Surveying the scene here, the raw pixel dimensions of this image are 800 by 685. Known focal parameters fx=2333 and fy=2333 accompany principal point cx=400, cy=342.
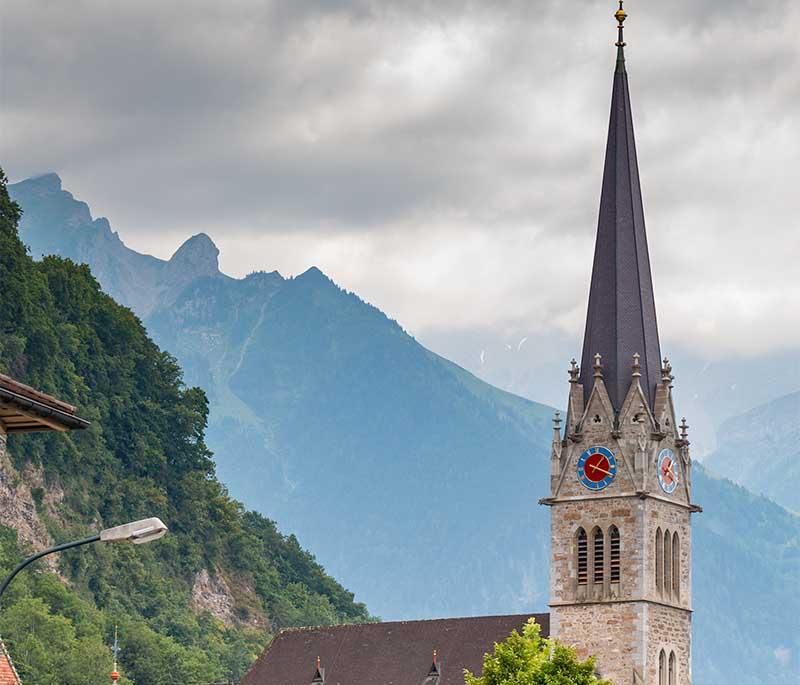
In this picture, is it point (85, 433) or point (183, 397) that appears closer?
point (85, 433)

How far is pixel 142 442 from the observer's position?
509 feet

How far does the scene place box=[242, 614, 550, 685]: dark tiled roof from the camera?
97.2m

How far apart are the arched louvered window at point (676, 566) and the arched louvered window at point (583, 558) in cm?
397

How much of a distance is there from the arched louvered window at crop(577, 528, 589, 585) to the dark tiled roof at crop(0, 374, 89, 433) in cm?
6671

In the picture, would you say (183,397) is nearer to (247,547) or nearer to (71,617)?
(247,547)

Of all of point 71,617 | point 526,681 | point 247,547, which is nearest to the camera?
point 526,681

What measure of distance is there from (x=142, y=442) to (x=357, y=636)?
182 ft

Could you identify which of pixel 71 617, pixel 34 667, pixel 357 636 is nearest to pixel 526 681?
pixel 357 636

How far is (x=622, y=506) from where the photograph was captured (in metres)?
95.7

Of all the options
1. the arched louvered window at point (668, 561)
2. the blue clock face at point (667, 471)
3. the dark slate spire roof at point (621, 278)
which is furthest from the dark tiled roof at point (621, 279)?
the arched louvered window at point (668, 561)

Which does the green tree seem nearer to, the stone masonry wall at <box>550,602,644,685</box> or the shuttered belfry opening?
the stone masonry wall at <box>550,602,644,685</box>

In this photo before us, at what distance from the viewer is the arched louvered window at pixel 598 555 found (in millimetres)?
95375

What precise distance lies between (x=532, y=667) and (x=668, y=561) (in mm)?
33418

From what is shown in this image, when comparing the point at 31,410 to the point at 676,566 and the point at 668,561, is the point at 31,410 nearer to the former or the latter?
the point at 668,561
